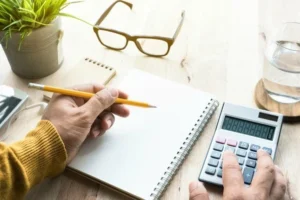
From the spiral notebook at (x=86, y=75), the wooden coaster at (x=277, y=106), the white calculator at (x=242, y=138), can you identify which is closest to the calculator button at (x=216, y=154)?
the white calculator at (x=242, y=138)

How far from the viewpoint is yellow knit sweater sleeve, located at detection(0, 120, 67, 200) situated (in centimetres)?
63

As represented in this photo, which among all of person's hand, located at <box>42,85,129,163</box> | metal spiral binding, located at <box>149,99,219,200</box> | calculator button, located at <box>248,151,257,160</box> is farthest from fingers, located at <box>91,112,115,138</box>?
calculator button, located at <box>248,151,257,160</box>

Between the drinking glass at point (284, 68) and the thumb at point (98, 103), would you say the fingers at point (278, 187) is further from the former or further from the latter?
the thumb at point (98, 103)

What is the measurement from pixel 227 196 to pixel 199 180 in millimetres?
59

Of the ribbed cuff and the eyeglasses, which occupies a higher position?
the eyeglasses

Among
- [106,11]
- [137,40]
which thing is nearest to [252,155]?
[137,40]

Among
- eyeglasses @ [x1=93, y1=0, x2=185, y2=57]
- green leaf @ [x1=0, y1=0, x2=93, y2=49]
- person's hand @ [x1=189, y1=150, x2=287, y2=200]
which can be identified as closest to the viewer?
person's hand @ [x1=189, y1=150, x2=287, y2=200]

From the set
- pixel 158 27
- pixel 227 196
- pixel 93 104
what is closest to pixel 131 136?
pixel 93 104

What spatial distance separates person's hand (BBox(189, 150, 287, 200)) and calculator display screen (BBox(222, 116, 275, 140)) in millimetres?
60

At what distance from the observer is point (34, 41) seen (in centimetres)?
77

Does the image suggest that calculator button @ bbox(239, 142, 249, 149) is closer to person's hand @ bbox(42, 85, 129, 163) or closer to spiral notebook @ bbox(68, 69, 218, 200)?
spiral notebook @ bbox(68, 69, 218, 200)

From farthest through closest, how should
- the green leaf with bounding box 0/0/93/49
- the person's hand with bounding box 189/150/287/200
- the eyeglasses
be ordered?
the eyeglasses
the green leaf with bounding box 0/0/93/49
the person's hand with bounding box 189/150/287/200

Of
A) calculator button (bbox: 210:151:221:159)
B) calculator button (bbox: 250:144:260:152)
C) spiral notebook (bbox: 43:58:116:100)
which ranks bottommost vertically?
calculator button (bbox: 210:151:221:159)

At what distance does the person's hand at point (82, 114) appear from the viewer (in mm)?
684
